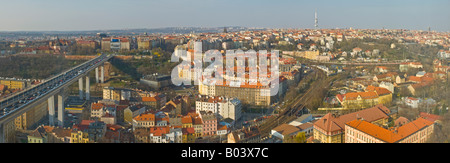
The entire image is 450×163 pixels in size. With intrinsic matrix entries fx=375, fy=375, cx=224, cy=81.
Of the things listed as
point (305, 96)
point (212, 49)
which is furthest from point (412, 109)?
point (212, 49)

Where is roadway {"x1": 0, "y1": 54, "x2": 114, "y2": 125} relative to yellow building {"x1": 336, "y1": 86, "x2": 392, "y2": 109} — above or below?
above

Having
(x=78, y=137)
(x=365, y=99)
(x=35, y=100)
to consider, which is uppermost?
(x=35, y=100)

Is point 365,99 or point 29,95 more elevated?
point 29,95

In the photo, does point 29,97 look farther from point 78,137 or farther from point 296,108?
point 296,108

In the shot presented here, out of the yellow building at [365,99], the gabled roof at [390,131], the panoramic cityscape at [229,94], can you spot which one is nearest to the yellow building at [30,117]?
the panoramic cityscape at [229,94]

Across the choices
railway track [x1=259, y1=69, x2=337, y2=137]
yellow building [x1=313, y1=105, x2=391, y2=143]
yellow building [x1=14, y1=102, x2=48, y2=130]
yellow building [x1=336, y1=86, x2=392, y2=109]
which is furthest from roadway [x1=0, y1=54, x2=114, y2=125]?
yellow building [x1=336, y1=86, x2=392, y2=109]

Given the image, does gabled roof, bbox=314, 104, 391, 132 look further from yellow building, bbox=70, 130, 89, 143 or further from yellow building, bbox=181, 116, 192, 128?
yellow building, bbox=70, 130, 89, 143

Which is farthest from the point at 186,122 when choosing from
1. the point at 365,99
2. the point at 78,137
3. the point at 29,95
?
the point at 365,99

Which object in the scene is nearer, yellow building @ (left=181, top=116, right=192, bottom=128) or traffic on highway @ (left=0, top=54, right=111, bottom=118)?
traffic on highway @ (left=0, top=54, right=111, bottom=118)

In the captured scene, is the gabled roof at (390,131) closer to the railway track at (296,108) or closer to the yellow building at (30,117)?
the railway track at (296,108)

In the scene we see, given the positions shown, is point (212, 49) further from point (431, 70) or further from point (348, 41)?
point (431, 70)

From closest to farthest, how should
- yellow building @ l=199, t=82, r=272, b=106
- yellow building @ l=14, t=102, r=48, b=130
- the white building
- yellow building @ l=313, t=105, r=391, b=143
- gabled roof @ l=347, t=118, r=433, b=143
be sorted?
gabled roof @ l=347, t=118, r=433, b=143, yellow building @ l=313, t=105, r=391, b=143, yellow building @ l=14, t=102, r=48, b=130, the white building, yellow building @ l=199, t=82, r=272, b=106

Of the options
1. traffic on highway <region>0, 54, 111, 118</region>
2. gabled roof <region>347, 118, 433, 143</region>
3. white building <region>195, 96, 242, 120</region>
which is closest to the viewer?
gabled roof <region>347, 118, 433, 143</region>
